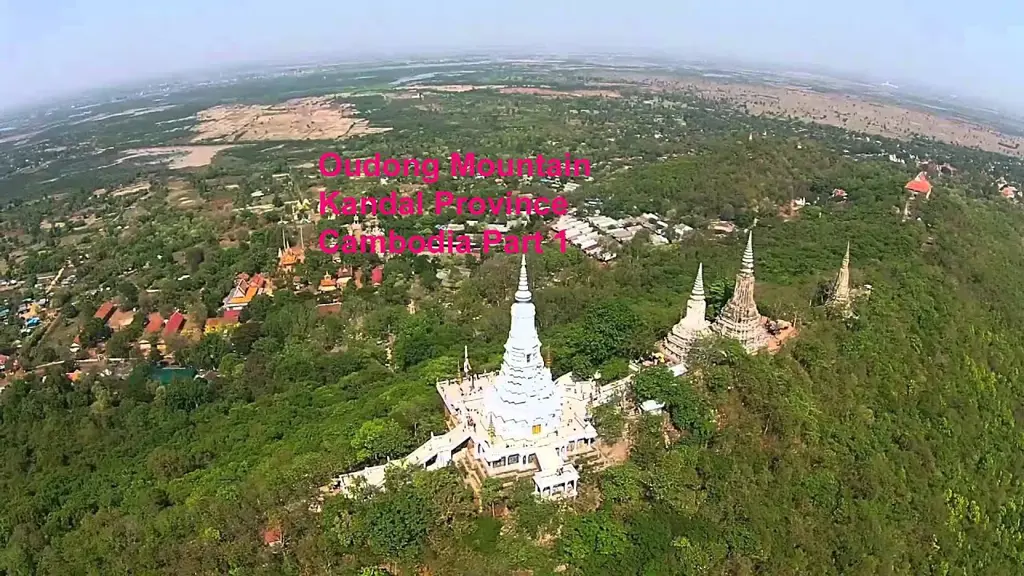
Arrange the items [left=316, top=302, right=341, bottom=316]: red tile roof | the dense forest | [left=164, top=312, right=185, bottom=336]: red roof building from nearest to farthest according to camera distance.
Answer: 1. the dense forest
2. [left=316, top=302, right=341, bottom=316]: red tile roof
3. [left=164, top=312, right=185, bottom=336]: red roof building

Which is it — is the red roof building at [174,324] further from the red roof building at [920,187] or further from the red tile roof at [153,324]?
the red roof building at [920,187]

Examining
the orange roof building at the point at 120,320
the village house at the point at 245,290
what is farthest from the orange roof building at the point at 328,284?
the orange roof building at the point at 120,320

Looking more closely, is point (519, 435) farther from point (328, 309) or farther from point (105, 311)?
point (105, 311)

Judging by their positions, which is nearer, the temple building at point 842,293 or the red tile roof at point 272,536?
the red tile roof at point 272,536

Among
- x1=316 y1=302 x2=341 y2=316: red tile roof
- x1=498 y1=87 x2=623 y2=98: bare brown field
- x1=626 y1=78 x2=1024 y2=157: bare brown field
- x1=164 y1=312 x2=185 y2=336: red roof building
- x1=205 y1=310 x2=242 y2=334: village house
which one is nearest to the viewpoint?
x1=316 y1=302 x2=341 y2=316: red tile roof

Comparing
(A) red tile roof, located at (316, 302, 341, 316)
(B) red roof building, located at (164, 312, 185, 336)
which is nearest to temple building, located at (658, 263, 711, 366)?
(A) red tile roof, located at (316, 302, 341, 316)

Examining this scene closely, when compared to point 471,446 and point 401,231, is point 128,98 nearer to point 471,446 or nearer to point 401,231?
point 401,231

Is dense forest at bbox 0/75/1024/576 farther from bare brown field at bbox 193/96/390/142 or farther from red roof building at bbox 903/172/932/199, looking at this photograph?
bare brown field at bbox 193/96/390/142
